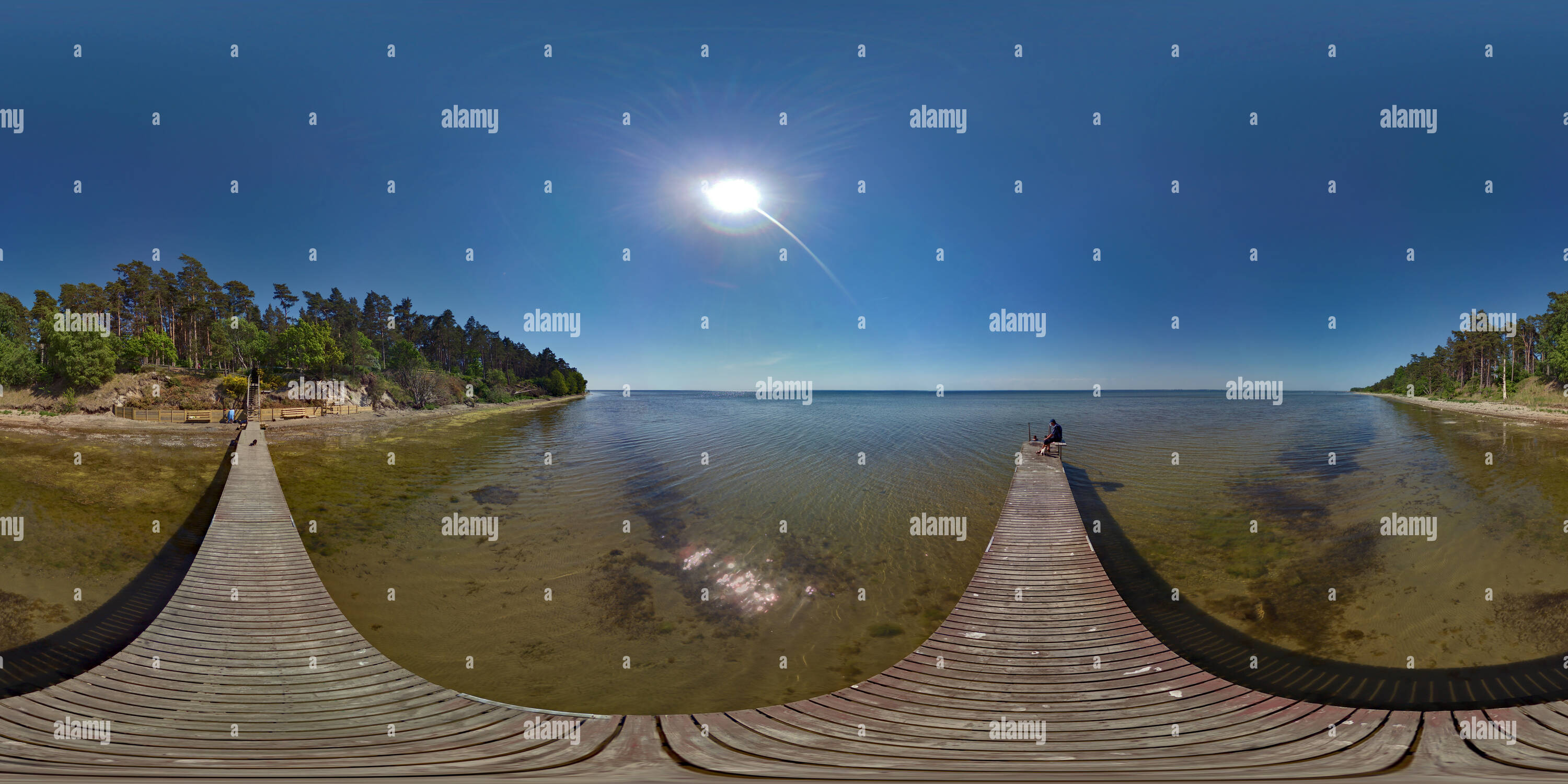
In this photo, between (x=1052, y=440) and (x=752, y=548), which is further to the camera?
(x=1052, y=440)

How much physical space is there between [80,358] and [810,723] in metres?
74.3

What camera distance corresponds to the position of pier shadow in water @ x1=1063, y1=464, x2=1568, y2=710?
27.4 ft

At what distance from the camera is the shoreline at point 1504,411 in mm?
48344

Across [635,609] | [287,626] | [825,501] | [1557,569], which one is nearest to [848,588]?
[635,609]

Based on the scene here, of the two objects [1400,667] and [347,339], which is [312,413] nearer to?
[347,339]

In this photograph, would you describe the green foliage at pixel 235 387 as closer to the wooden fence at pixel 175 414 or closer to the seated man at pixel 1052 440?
the wooden fence at pixel 175 414

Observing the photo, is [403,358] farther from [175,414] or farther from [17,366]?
[175,414]

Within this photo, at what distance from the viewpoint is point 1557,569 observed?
506 inches

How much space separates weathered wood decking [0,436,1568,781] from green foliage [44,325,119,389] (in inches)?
2463

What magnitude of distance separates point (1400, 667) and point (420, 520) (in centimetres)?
2719

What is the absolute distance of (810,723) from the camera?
620 centimetres

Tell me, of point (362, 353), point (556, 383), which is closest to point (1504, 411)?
point (362, 353)

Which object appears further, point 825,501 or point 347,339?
point 347,339

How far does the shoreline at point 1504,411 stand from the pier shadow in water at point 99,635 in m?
90.5
